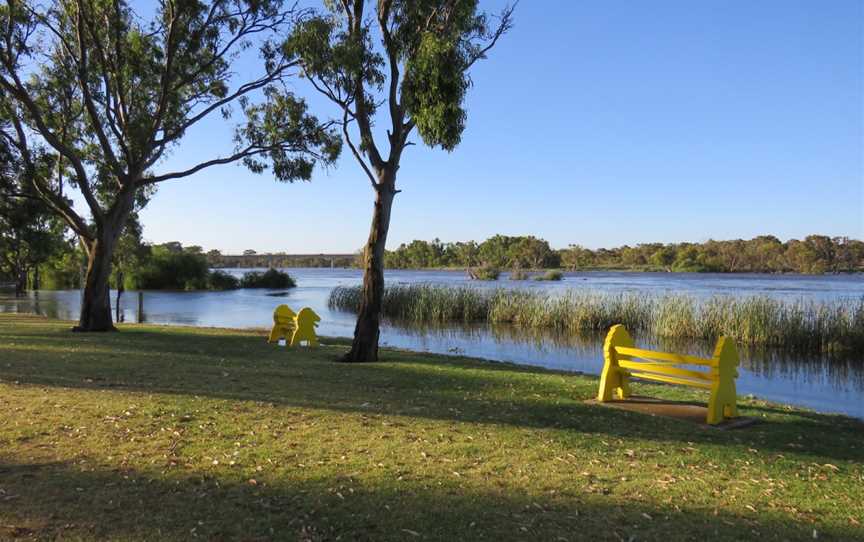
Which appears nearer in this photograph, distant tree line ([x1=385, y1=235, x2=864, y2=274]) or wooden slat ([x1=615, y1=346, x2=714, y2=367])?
wooden slat ([x1=615, y1=346, x2=714, y2=367])

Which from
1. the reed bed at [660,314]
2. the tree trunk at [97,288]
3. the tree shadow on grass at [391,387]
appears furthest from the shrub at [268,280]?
the tree shadow on grass at [391,387]

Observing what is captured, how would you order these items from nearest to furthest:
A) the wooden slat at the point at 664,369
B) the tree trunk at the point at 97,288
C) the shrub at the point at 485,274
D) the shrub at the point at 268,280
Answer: the wooden slat at the point at 664,369 < the tree trunk at the point at 97,288 < the shrub at the point at 268,280 < the shrub at the point at 485,274

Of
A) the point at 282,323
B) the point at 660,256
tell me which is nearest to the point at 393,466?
the point at 282,323

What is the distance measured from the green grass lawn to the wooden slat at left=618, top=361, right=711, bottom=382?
0.58 metres

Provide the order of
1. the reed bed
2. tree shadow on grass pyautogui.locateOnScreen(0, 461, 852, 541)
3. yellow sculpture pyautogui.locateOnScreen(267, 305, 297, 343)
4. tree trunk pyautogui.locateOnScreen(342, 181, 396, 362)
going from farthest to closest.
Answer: the reed bed
yellow sculpture pyautogui.locateOnScreen(267, 305, 297, 343)
tree trunk pyautogui.locateOnScreen(342, 181, 396, 362)
tree shadow on grass pyautogui.locateOnScreen(0, 461, 852, 541)

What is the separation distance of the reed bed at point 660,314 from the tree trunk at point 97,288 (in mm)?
15433

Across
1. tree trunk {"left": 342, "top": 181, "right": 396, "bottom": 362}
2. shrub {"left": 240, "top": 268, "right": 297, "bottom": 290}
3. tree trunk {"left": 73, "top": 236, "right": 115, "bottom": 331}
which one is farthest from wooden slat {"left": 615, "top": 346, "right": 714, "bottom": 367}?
shrub {"left": 240, "top": 268, "right": 297, "bottom": 290}

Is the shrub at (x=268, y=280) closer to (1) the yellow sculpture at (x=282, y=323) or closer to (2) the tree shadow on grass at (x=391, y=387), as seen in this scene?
(1) the yellow sculpture at (x=282, y=323)

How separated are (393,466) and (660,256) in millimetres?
138283

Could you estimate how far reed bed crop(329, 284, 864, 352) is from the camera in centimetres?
2016

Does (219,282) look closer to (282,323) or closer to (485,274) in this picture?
(485,274)

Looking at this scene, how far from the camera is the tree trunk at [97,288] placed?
17156mm

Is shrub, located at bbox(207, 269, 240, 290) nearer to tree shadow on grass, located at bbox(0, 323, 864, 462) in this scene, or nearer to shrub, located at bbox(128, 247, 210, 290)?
shrub, located at bbox(128, 247, 210, 290)

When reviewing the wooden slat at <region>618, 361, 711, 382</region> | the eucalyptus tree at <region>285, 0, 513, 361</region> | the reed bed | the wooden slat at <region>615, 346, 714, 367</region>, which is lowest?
the reed bed
